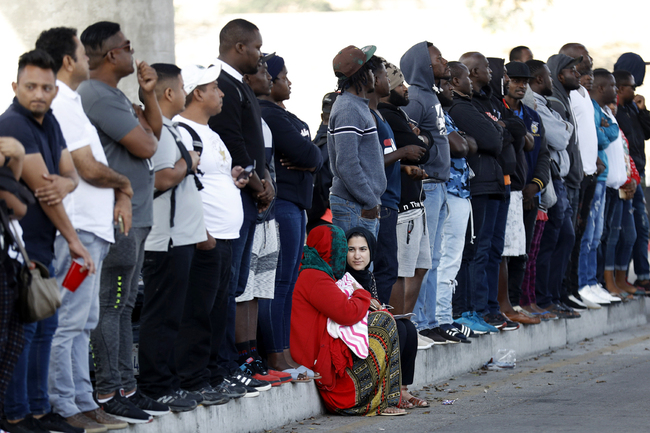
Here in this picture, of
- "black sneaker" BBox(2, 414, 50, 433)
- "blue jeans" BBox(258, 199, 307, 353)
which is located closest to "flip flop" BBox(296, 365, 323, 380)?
"blue jeans" BBox(258, 199, 307, 353)

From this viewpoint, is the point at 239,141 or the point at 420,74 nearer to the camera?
the point at 239,141

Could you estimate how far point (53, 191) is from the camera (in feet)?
14.9

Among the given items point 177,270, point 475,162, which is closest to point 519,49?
point 475,162

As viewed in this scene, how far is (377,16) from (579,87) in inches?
886

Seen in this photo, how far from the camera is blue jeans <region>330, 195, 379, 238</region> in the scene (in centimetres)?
752

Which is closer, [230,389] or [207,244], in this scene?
[207,244]

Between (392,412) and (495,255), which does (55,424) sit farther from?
(495,255)

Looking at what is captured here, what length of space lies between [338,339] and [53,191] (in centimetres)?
282

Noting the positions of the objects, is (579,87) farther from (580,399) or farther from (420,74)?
(580,399)

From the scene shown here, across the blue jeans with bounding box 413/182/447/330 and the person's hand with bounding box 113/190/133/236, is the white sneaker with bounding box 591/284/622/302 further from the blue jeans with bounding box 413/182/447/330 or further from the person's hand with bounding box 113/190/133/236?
the person's hand with bounding box 113/190/133/236

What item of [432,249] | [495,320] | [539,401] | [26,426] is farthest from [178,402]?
[495,320]

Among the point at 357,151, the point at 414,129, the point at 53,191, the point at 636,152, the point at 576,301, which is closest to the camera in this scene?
the point at 53,191

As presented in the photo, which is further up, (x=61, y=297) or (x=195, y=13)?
(x=195, y=13)

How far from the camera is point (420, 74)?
8625 millimetres
